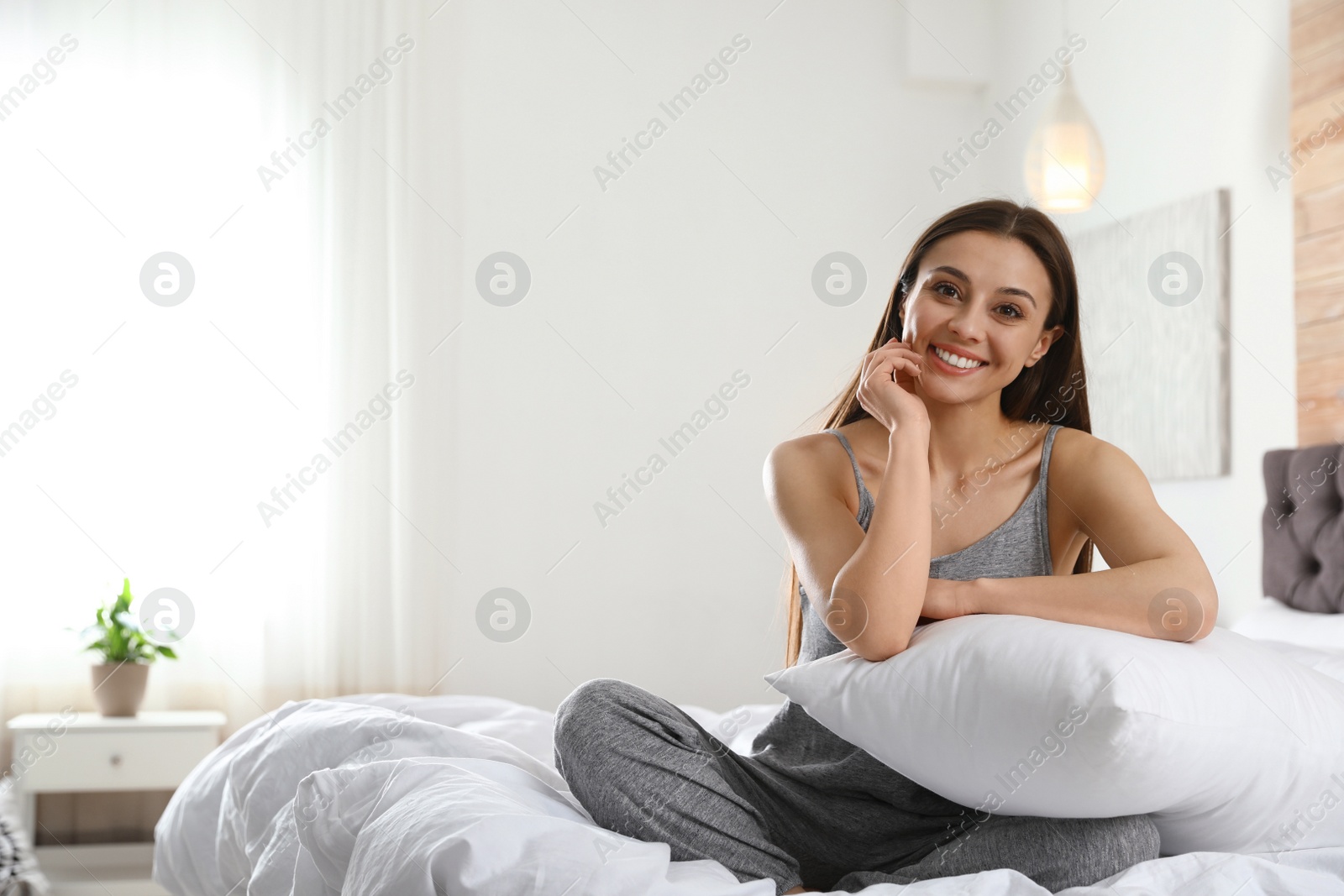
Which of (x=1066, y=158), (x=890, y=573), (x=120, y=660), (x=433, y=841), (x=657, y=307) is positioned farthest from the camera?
(x=657, y=307)

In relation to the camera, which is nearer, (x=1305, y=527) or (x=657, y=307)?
(x=1305, y=527)

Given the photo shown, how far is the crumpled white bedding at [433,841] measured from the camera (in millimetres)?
942

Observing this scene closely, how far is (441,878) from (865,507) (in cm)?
72

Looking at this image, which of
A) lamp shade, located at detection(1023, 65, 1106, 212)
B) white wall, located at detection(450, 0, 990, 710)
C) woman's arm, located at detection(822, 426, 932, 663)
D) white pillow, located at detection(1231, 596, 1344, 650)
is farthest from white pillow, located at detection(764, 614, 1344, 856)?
white wall, located at detection(450, 0, 990, 710)

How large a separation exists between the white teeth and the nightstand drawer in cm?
234

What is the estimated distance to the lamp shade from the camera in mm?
2762

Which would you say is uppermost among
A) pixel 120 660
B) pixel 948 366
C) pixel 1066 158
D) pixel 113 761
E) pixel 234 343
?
pixel 1066 158

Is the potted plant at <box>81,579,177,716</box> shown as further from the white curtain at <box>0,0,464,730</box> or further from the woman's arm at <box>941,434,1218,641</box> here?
the woman's arm at <box>941,434,1218,641</box>

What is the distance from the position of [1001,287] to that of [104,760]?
8.47 ft

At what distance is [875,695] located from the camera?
1133mm

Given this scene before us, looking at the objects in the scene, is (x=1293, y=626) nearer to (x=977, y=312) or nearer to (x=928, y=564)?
(x=977, y=312)

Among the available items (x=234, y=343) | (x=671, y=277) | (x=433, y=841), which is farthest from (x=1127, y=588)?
(x=234, y=343)

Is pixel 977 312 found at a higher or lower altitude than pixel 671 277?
lower

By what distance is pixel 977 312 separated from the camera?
142 cm
